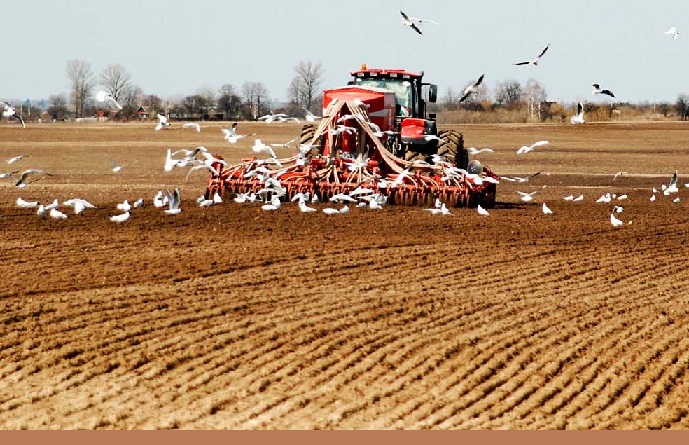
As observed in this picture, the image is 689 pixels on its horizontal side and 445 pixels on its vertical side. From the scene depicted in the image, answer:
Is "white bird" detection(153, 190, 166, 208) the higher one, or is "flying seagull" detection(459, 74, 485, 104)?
"flying seagull" detection(459, 74, 485, 104)

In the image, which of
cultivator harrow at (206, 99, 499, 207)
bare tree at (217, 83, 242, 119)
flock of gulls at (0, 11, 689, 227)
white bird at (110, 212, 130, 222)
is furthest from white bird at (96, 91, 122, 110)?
bare tree at (217, 83, 242, 119)

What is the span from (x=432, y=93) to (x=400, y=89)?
102cm

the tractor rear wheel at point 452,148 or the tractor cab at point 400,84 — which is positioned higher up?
the tractor cab at point 400,84

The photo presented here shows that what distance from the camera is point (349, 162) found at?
70.4ft

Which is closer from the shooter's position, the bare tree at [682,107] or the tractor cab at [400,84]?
the tractor cab at [400,84]

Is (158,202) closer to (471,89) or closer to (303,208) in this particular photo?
(303,208)

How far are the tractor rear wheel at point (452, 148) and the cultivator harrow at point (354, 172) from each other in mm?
803

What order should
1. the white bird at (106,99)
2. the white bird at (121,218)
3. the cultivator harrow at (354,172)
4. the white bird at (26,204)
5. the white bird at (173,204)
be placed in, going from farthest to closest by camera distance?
the cultivator harrow at (354,172) → the white bird at (26,204) → the white bird at (173,204) → the white bird at (121,218) → the white bird at (106,99)

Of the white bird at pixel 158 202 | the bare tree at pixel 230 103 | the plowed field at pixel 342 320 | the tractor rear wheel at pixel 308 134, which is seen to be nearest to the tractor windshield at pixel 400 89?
the tractor rear wheel at pixel 308 134

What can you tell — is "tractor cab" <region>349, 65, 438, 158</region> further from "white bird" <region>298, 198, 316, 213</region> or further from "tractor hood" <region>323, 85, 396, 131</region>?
"white bird" <region>298, 198, 316, 213</region>

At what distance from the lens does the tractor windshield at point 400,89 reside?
23.4 meters

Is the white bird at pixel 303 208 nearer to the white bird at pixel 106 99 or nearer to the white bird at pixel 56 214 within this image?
the white bird at pixel 106 99

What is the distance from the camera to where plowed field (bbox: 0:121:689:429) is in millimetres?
7492

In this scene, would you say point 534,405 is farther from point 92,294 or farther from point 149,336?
point 92,294
